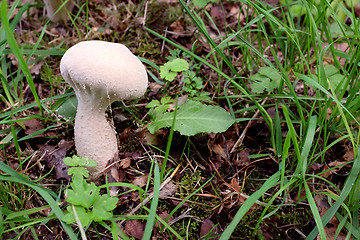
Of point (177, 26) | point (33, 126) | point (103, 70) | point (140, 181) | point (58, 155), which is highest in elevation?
point (103, 70)

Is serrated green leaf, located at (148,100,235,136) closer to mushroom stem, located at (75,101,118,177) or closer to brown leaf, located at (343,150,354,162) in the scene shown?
mushroom stem, located at (75,101,118,177)

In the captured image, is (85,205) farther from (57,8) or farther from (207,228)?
(57,8)

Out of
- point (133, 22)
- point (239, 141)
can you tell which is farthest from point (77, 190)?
point (133, 22)

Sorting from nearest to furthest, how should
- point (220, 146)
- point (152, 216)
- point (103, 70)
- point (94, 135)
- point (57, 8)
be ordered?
point (152, 216)
point (103, 70)
point (94, 135)
point (220, 146)
point (57, 8)

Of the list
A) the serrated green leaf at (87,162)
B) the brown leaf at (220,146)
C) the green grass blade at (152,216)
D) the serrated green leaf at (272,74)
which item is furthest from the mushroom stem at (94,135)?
the serrated green leaf at (272,74)

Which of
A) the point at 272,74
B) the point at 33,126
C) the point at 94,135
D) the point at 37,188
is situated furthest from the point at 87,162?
the point at 272,74
